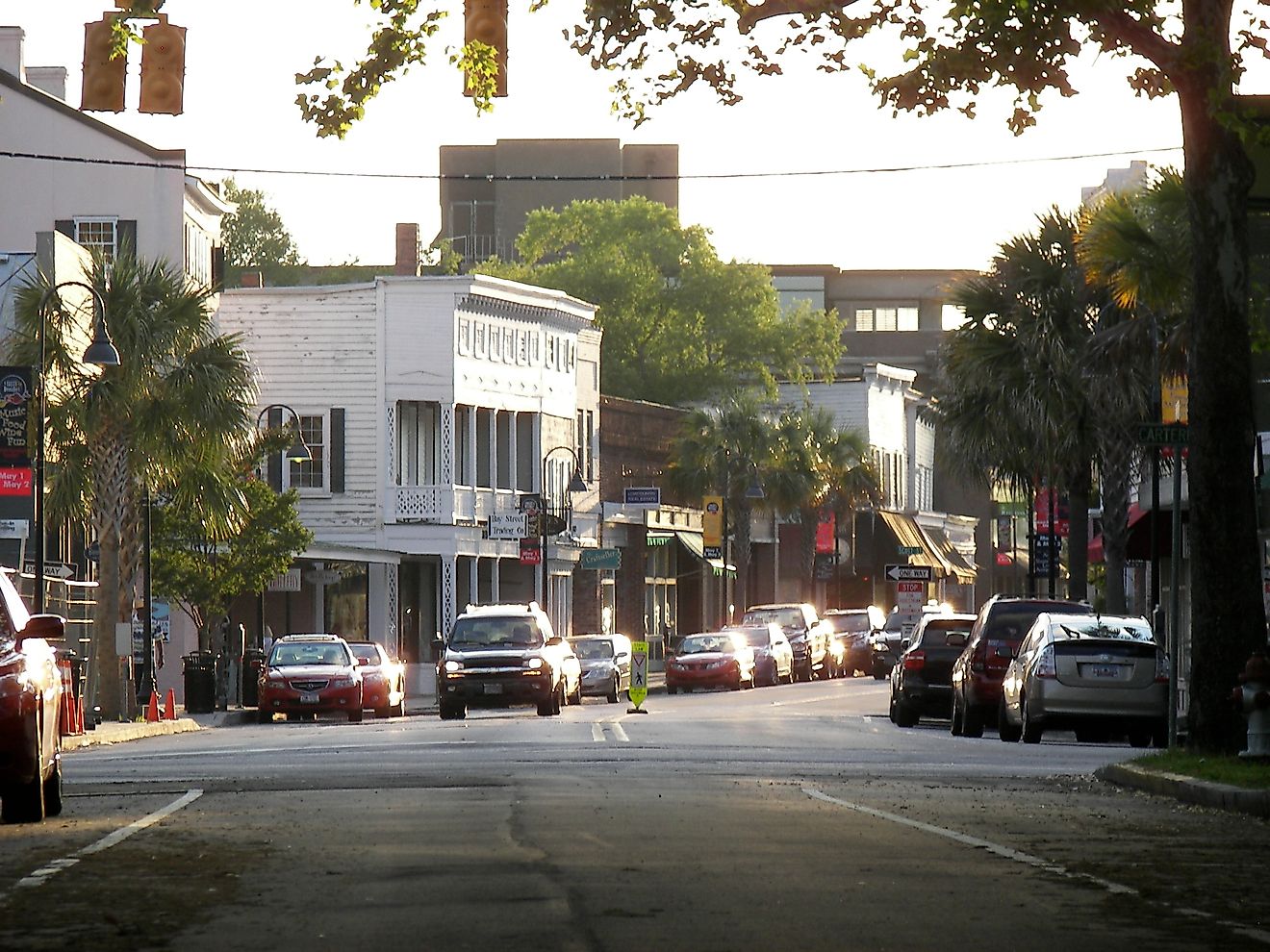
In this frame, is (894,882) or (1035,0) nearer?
(894,882)

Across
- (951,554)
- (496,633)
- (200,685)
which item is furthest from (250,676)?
(951,554)

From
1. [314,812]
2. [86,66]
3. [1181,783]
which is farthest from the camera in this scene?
[1181,783]

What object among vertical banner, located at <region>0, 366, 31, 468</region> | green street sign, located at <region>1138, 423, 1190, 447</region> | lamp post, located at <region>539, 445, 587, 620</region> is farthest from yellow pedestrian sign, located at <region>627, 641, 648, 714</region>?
green street sign, located at <region>1138, 423, 1190, 447</region>

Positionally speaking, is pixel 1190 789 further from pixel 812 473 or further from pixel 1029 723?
pixel 812 473

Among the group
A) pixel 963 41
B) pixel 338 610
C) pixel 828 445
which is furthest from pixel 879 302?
pixel 963 41

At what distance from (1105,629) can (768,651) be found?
3450cm

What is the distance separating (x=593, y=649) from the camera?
186 ft

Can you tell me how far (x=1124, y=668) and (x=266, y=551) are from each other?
24459 mm

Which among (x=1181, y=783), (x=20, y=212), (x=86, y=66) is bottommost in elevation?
(x=1181, y=783)

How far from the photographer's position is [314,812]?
16594 mm

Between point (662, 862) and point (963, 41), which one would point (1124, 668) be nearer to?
point (963, 41)

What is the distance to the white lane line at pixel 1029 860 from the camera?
33.9 feet

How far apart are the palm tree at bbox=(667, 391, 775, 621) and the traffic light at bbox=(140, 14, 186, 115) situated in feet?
209

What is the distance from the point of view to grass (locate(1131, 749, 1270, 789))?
19.4m
